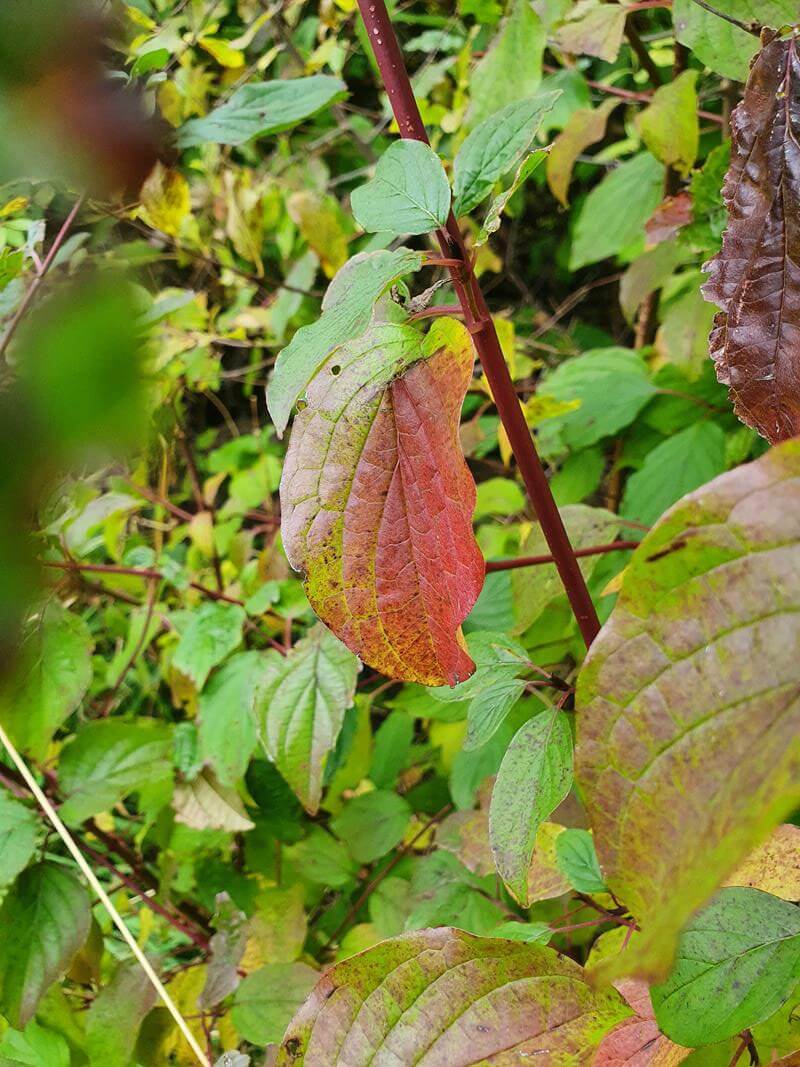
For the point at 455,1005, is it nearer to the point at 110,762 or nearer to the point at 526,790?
the point at 526,790

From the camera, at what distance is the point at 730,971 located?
0.39 meters

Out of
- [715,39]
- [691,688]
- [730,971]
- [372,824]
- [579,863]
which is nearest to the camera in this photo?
[691,688]

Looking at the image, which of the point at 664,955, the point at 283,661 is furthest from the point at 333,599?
the point at 283,661

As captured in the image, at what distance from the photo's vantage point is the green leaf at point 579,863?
502 millimetres

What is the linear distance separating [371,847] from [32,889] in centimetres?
34

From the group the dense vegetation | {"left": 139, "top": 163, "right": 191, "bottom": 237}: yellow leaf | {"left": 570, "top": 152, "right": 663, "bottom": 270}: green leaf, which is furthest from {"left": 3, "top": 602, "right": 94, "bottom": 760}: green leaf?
{"left": 570, "top": 152, "right": 663, "bottom": 270}: green leaf

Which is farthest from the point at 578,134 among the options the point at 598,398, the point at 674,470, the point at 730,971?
the point at 730,971

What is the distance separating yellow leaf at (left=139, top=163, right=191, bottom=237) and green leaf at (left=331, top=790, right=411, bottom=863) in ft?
2.28

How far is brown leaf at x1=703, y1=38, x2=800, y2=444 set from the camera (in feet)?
1.34

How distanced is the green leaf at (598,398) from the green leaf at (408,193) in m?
0.67

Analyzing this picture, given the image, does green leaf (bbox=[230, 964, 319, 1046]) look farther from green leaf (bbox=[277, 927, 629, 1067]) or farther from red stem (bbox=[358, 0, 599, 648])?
red stem (bbox=[358, 0, 599, 648])

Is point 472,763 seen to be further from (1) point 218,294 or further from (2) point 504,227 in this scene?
Result: (2) point 504,227

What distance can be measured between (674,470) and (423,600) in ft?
2.19

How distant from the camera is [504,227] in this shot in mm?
2189
